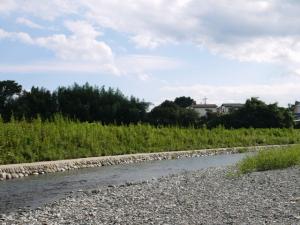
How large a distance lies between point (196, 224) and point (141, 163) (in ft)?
64.2

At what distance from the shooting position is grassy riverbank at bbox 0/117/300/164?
2436cm

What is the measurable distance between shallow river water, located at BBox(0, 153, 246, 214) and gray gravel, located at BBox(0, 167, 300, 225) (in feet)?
4.09

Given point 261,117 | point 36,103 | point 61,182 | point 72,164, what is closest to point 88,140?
point 72,164

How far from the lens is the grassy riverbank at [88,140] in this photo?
79.9 feet

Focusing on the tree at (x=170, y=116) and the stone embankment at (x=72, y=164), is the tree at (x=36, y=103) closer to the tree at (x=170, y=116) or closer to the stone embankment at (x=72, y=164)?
the tree at (x=170, y=116)

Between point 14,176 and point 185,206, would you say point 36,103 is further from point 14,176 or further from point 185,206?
point 185,206

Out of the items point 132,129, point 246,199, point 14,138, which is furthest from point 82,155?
point 246,199

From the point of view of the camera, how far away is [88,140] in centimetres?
2938

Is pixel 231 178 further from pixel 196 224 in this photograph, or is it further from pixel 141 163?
pixel 141 163

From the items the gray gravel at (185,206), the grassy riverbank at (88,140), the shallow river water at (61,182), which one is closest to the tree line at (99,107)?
the grassy riverbank at (88,140)

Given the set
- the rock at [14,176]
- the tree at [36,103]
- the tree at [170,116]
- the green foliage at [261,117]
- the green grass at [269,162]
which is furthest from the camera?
the tree at [170,116]

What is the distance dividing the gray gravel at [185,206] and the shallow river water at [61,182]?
125 cm

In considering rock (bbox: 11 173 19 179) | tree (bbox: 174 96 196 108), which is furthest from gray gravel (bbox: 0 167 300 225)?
tree (bbox: 174 96 196 108)

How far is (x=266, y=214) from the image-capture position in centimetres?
922
